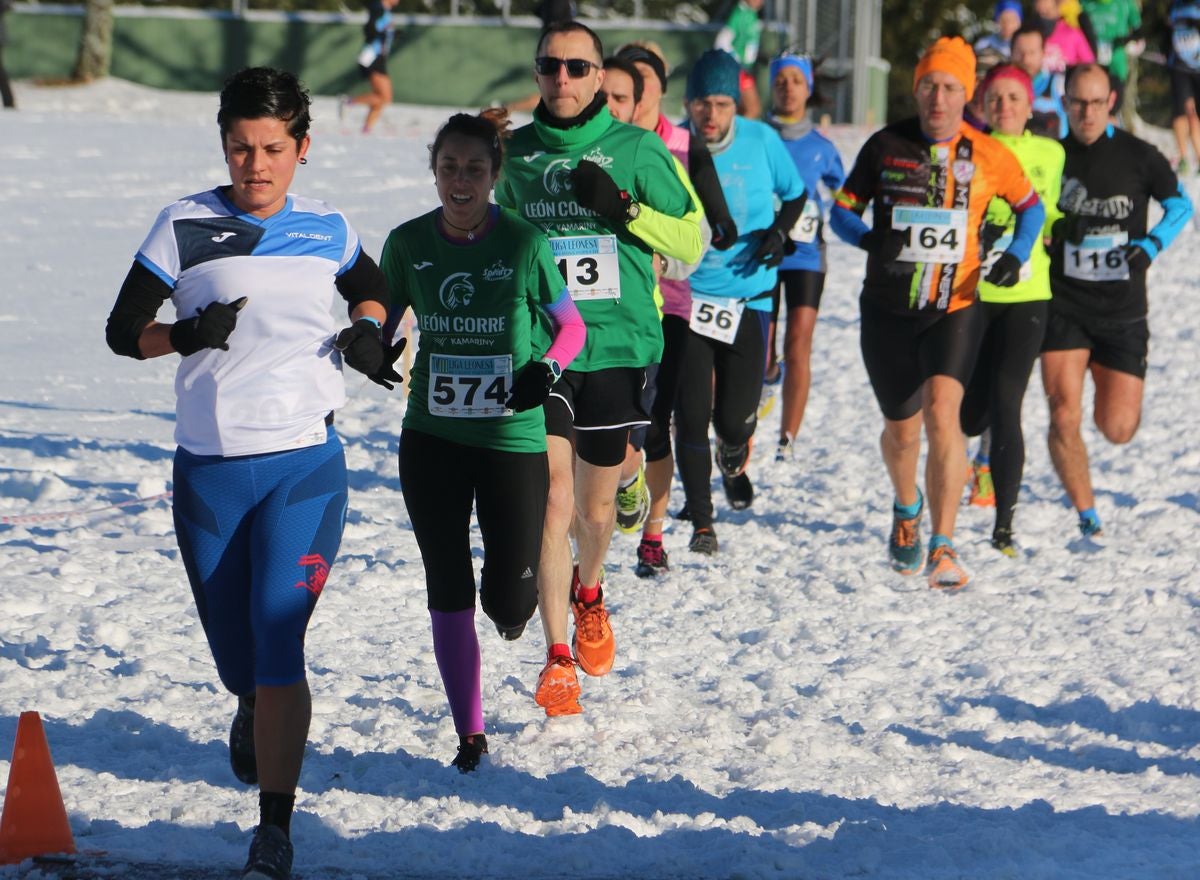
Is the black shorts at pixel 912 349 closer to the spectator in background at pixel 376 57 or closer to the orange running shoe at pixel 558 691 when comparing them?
the orange running shoe at pixel 558 691

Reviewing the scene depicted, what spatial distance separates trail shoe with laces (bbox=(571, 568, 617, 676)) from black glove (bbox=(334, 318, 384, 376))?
2.00m

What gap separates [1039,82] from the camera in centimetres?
1452

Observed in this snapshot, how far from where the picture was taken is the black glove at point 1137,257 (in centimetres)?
817

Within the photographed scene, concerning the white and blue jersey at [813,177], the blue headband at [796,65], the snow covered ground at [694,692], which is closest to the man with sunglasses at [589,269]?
the snow covered ground at [694,692]

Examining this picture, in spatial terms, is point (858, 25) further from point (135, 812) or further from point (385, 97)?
point (135, 812)

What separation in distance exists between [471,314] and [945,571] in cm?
335

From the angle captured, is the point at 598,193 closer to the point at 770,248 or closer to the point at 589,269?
the point at 589,269

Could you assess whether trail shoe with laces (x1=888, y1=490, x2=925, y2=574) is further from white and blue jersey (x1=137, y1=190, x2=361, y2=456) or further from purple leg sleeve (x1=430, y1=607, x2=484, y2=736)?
white and blue jersey (x1=137, y1=190, x2=361, y2=456)

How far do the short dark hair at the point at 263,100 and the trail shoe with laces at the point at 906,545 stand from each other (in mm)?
4354

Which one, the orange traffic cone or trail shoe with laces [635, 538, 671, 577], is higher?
the orange traffic cone

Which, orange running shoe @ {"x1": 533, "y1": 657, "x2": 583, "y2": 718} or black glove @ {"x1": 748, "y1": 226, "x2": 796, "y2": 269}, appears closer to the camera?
orange running shoe @ {"x1": 533, "y1": 657, "x2": 583, "y2": 718}

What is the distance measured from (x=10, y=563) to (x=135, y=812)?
2.91m

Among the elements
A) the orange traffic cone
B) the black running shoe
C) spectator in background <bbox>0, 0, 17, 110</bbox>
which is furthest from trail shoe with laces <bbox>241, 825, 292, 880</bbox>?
spectator in background <bbox>0, 0, 17, 110</bbox>

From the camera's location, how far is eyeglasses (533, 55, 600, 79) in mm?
5867
